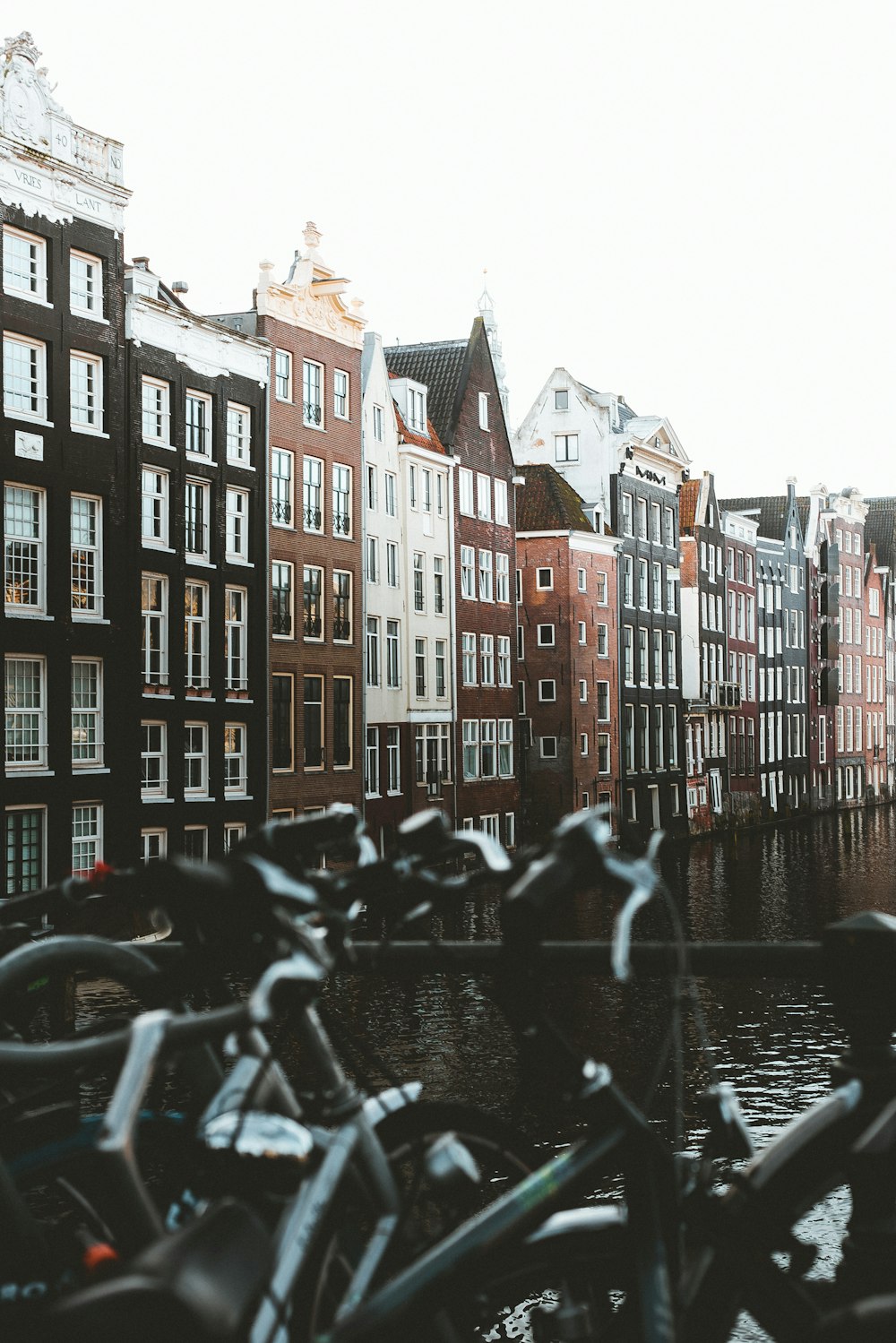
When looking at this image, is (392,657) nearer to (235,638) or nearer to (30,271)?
(235,638)

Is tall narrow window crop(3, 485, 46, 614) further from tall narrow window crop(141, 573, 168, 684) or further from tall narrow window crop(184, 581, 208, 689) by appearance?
tall narrow window crop(184, 581, 208, 689)

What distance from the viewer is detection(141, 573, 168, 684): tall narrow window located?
3719 cm

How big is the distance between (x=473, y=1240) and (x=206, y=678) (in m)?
37.4

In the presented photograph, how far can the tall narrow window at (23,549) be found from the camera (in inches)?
1297

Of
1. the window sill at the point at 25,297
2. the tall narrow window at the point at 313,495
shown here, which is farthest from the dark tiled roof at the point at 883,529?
the window sill at the point at 25,297

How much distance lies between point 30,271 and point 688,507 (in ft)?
144

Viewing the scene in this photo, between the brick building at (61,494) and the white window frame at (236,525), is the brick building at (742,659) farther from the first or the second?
Answer: the brick building at (61,494)

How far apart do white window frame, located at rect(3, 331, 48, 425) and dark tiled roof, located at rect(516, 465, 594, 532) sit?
95.9 ft

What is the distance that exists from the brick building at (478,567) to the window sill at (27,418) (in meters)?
19.5

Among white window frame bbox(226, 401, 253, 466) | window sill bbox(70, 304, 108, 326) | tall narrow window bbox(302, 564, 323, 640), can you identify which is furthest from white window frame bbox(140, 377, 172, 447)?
tall narrow window bbox(302, 564, 323, 640)

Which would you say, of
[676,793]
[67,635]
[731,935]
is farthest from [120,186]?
[676,793]

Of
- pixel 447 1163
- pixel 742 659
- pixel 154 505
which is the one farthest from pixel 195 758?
pixel 742 659

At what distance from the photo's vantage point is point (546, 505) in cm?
6116

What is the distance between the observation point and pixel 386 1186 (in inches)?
107
